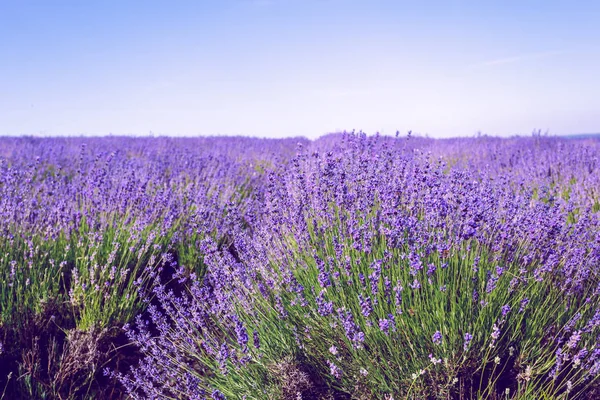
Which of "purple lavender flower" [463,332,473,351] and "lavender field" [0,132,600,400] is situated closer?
"purple lavender flower" [463,332,473,351]

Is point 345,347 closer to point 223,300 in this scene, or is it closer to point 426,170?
point 223,300

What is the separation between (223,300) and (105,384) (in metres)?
0.89

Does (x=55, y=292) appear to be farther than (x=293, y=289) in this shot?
Yes

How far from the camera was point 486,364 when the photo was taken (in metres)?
1.94

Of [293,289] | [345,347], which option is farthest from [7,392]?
[345,347]

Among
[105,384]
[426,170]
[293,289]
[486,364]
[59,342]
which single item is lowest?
[105,384]

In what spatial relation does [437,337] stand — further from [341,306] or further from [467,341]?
[341,306]

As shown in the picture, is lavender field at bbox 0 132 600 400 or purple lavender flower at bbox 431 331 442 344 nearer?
purple lavender flower at bbox 431 331 442 344

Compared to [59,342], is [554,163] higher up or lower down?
higher up

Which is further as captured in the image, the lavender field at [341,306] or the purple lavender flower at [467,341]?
the lavender field at [341,306]

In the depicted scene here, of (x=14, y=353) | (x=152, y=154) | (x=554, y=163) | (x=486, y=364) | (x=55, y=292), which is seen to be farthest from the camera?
(x=152, y=154)

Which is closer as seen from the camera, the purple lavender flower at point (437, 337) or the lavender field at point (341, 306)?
the purple lavender flower at point (437, 337)

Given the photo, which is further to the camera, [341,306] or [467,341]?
[341,306]

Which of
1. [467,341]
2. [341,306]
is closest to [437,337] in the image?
[467,341]
